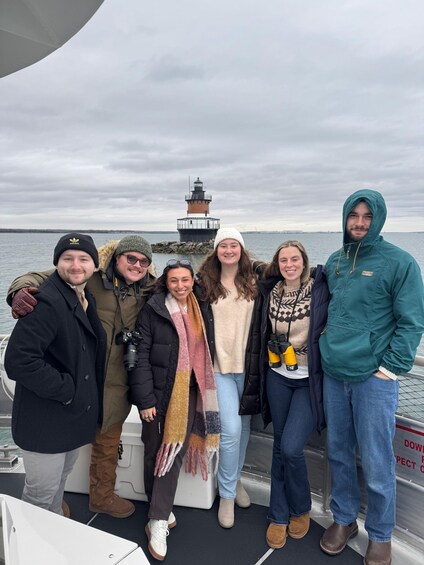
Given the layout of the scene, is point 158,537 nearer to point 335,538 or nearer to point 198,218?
point 335,538

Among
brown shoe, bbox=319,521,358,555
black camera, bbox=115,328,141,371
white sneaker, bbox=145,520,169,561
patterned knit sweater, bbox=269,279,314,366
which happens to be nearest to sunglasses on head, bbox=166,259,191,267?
black camera, bbox=115,328,141,371

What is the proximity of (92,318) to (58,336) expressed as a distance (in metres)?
0.27

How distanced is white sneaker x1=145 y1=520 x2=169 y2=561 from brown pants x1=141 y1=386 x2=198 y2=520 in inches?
1.9

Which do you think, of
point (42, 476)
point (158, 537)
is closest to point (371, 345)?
point (158, 537)

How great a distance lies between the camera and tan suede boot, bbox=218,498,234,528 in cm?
278

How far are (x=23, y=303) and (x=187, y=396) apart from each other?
1169 millimetres

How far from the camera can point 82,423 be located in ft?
7.44

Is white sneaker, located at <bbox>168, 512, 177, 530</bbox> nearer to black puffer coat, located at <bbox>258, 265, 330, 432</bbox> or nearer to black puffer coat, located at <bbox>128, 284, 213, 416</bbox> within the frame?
black puffer coat, located at <bbox>128, 284, 213, 416</bbox>

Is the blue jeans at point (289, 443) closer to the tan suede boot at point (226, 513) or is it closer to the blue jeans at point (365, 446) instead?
the blue jeans at point (365, 446)

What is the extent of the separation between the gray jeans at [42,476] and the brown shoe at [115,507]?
0.67 metres

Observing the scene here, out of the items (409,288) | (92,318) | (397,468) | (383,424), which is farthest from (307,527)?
(92,318)

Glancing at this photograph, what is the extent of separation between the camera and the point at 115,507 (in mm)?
2887

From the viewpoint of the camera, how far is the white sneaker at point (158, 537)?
2.52m

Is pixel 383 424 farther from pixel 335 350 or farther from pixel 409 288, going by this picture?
pixel 409 288
